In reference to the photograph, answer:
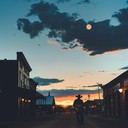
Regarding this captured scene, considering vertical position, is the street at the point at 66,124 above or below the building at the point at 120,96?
below

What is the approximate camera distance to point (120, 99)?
52.2m

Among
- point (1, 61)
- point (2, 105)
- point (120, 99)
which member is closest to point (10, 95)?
point (2, 105)

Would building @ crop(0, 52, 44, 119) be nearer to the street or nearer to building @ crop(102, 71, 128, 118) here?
building @ crop(102, 71, 128, 118)

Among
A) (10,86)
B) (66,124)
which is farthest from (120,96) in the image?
(66,124)

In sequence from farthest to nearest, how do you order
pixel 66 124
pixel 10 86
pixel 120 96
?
pixel 10 86 → pixel 120 96 → pixel 66 124

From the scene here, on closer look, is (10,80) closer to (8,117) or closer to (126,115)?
(8,117)

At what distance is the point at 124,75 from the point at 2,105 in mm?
18453

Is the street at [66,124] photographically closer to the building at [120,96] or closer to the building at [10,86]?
the building at [120,96]

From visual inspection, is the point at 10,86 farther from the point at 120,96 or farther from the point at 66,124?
the point at 66,124

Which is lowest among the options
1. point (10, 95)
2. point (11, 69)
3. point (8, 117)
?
point (8, 117)

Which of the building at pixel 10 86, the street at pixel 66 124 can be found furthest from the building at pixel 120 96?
the street at pixel 66 124

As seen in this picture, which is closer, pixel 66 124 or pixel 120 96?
pixel 66 124

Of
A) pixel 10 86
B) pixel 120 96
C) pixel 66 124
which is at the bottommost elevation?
pixel 66 124

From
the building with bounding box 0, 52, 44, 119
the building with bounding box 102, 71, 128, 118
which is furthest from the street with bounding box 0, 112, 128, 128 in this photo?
the building with bounding box 0, 52, 44, 119
